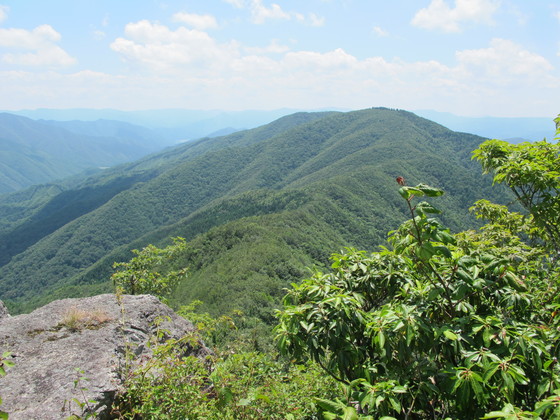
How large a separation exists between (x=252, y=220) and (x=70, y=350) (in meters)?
62.4

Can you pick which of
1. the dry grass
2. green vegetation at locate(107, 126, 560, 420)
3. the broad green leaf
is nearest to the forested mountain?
the dry grass

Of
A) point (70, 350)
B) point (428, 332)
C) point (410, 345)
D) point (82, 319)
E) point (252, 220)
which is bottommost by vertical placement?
point (252, 220)

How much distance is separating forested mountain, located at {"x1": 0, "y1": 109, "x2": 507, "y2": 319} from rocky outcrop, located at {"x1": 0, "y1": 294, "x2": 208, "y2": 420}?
12.6m

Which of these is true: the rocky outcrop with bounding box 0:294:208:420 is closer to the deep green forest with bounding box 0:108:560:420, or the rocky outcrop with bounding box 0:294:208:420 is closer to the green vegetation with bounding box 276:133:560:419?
the deep green forest with bounding box 0:108:560:420

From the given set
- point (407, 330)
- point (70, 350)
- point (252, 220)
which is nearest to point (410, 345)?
point (407, 330)

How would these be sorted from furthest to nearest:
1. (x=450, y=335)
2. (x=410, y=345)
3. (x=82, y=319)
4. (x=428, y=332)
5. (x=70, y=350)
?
(x=82, y=319) < (x=70, y=350) < (x=410, y=345) < (x=428, y=332) < (x=450, y=335)

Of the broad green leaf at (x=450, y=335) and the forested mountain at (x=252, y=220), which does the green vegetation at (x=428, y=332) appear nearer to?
the broad green leaf at (x=450, y=335)

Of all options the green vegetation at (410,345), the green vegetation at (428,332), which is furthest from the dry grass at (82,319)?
the green vegetation at (428,332)

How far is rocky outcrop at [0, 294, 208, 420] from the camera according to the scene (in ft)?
13.8

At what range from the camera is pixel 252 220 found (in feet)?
222

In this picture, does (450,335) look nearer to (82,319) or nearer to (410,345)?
(410,345)

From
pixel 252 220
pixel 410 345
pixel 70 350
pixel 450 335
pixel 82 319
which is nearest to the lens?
pixel 450 335

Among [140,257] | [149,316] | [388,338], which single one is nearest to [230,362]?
[388,338]

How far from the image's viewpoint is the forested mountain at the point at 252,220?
48413 mm
